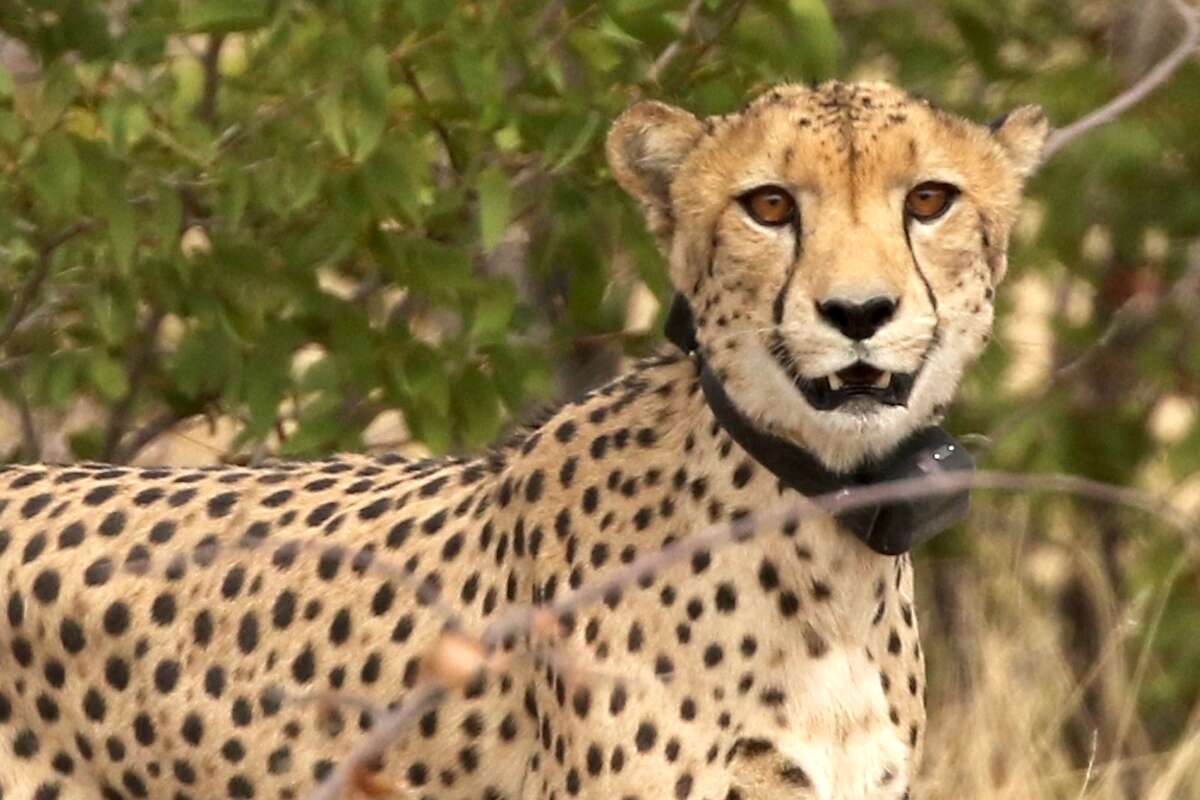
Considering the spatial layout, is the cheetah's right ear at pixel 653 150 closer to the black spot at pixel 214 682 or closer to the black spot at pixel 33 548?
the black spot at pixel 214 682

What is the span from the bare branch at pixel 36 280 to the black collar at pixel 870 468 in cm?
139

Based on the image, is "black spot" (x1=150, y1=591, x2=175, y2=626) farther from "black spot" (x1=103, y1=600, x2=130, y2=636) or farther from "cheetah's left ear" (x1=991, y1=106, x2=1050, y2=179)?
"cheetah's left ear" (x1=991, y1=106, x2=1050, y2=179)

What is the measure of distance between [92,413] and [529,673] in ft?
9.21

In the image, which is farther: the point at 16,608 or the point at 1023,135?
the point at 16,608

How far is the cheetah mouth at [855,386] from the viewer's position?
10.9 ft

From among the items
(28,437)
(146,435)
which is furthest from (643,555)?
(28,437)

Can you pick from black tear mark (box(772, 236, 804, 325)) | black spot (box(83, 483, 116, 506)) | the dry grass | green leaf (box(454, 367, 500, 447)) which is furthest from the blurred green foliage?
black tear mark (box(772, 236, 804, 325))

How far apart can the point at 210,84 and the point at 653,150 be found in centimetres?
133

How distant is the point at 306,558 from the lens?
3.87 metres

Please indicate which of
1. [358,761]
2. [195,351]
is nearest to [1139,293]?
[195,351]

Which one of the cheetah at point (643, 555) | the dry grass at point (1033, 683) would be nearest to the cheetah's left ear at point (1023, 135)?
the cheetah at point (643, 555)

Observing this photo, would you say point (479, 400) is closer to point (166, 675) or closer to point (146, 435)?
point (146, 435)

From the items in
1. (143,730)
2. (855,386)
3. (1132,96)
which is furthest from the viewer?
(1132,96)

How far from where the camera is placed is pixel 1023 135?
377 centimetres
